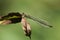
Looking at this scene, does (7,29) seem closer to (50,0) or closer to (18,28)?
(18,28)

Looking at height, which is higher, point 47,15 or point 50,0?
point 50,0

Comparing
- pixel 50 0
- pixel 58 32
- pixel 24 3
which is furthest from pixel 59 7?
pixel 58 32

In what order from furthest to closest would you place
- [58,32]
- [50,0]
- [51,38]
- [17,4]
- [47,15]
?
[50,0] → [17,4] → [47,15] → [58,32] → [51,38]

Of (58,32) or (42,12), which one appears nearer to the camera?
(58,32)

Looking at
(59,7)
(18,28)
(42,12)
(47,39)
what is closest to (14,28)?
(18,28)

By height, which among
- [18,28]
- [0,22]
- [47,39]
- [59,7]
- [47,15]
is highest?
[59,7]

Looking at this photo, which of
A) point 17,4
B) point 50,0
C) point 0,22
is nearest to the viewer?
point 0,22
